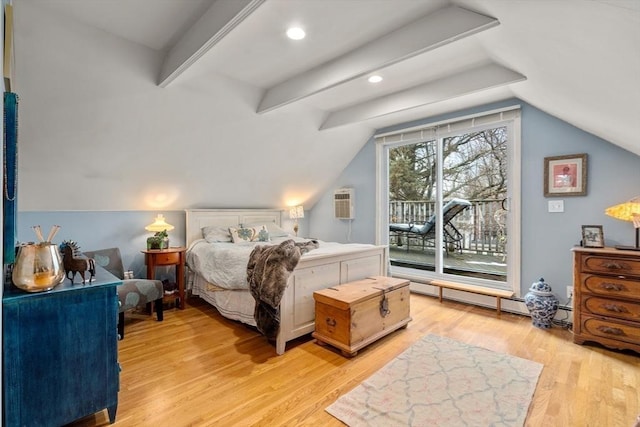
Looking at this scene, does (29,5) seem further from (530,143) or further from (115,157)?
(530,143)

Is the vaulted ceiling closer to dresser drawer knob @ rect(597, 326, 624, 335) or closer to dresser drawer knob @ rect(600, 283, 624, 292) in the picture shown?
dresser drawer knob @ rect(600, 283, 624, 292)

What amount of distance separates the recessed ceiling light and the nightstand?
103 inches

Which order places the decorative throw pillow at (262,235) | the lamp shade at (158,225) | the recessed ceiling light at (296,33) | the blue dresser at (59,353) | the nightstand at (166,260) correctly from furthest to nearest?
the decorative throw pillow at (262,235)
the lamp shade at (158,225)
the nightstand at (166,260)
the recessed ceiling light at (296,33)
the blue dresser at (59,353)

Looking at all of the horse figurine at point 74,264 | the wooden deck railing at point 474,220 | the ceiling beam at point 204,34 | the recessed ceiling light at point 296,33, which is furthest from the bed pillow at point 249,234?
the recessed ceiling light at point 296,33

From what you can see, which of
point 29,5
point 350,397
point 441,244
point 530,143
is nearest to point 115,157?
point 29,5

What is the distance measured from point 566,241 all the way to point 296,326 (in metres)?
2.87

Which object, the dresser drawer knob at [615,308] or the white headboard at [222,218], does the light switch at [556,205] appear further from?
the white headboard at [222,218]

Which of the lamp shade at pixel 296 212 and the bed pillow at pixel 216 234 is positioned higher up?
the lamp shade at pixel 296 212

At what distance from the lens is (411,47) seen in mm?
2123

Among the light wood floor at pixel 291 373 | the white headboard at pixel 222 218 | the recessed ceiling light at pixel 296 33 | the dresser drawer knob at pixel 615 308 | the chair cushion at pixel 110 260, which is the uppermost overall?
the recessed ceiling light at pixel 296 33

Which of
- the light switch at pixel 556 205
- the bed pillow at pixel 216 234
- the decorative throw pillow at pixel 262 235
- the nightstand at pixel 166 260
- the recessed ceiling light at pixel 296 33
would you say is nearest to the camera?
the recessed ceiling light at pixel 296 33

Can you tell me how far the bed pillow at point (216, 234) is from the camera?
4.06 m

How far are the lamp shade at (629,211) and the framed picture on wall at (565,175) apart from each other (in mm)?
372

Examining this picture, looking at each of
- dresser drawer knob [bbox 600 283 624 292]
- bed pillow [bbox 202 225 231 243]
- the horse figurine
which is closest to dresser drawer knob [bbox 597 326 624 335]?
A: dresser drawer knob [bbox 600 283 624 292]
